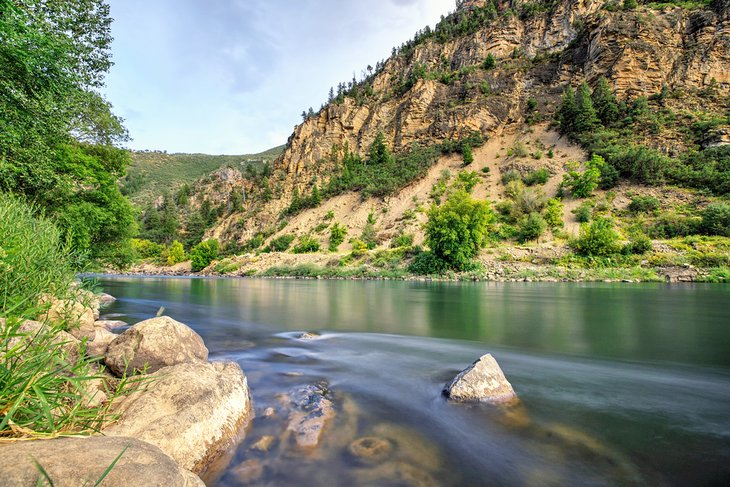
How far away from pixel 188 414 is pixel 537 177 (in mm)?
59001

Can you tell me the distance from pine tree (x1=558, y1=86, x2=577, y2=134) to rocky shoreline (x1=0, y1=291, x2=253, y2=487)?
6852 centimetres

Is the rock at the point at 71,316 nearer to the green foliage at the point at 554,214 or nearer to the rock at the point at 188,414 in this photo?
the rock at the point at 188,414

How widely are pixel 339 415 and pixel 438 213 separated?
1404 inches

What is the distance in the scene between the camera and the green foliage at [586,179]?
157 feet

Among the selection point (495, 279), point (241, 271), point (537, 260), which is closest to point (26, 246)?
point (495, 279)

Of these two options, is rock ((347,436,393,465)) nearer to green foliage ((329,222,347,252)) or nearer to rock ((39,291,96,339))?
rock ((39,291,96,339))

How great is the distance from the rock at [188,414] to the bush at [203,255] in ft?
227

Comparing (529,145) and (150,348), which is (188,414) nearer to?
(150,348)

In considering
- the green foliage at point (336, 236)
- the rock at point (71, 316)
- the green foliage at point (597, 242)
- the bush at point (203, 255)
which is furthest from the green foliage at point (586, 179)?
the bush at point (203, 255)

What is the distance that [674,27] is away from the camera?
5966 cm

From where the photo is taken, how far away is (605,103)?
57.7 metres

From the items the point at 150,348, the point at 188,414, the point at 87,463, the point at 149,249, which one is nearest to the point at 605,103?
the point at 150,348

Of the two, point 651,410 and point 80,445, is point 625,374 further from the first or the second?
point 80,445

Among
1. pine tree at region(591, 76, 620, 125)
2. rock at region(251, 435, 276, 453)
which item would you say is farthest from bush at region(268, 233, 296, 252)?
rock at region(251, 435, 276, 453)
